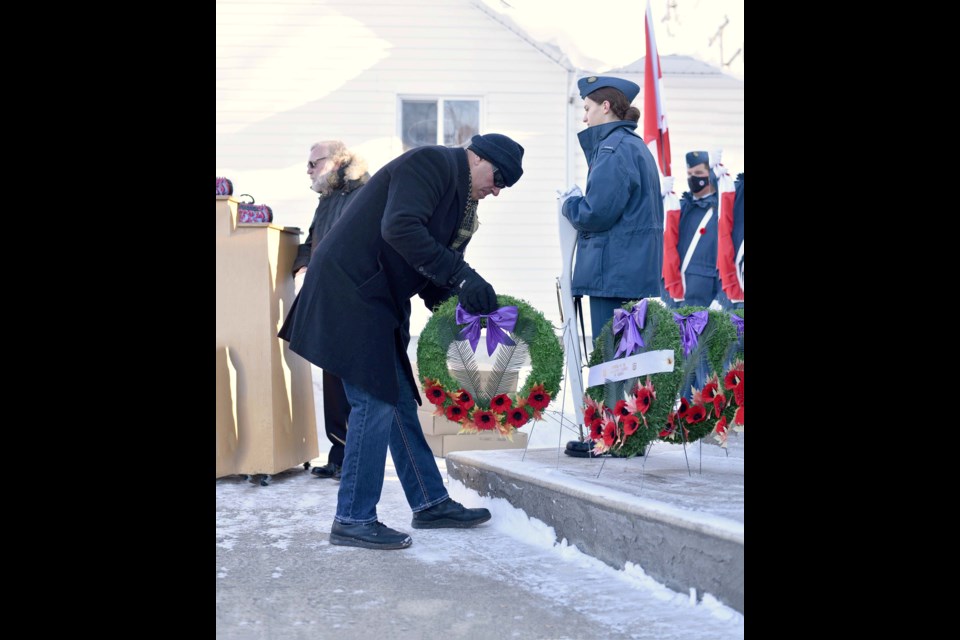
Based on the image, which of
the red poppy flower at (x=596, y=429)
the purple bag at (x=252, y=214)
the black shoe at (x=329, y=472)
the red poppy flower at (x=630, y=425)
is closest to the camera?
the red poppy flower at (x=630, y=425)

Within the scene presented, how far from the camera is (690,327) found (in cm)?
426

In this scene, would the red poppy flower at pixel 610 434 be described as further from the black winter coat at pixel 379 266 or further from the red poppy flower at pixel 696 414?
the black winter coat at pixel 379 266

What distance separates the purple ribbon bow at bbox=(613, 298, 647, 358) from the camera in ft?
13.8

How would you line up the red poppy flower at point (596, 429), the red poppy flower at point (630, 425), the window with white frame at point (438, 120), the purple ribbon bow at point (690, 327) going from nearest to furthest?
the red poppy flower at point (630, 425) → the red poppy flower at point (596, 429) → the purple ribbon bow at point (690, 327) → the window with white frame at point (438, 120)

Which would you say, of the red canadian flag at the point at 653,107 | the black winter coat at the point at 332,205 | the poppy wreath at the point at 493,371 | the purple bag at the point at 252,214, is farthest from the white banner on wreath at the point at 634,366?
the red canadian flag at the point at 653,107

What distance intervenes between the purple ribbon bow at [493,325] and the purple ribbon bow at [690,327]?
659 mm

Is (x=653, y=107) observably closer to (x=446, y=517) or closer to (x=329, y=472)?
(x=329, y=472)

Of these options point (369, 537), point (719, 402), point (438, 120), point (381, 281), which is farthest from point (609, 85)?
point (438, 120)

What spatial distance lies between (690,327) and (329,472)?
88.2 inches

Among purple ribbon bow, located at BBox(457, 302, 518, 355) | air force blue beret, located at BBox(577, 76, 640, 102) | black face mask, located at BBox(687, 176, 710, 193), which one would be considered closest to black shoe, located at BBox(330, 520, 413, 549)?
purple ribbon bow, located at BBox(457, 302, 518, 355)

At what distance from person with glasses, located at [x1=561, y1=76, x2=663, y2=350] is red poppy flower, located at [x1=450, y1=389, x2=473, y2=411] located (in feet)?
2.60

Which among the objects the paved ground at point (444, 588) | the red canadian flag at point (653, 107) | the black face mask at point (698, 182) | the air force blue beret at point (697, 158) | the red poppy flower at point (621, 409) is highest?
the red canadian flag at point (653, 107)

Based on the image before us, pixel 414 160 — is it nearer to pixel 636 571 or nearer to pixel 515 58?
pixel 636 571

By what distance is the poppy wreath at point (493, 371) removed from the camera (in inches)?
169
